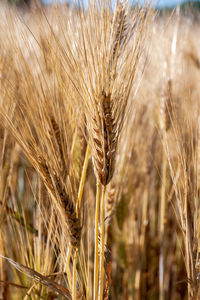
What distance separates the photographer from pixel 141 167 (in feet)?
3.92

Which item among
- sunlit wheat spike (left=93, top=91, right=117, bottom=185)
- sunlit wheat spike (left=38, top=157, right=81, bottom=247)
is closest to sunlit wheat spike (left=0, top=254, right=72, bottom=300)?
sunlit wheat spike (left=38, top=157, right=81, bottom=247)

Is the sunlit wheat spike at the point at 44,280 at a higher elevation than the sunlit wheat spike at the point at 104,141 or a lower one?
lower

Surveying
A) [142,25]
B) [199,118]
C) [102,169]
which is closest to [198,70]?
[199,118]

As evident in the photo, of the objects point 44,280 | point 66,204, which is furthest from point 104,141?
point 44,280

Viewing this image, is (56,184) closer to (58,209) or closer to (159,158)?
(58,209)

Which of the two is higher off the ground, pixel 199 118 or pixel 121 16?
pixel 121 16

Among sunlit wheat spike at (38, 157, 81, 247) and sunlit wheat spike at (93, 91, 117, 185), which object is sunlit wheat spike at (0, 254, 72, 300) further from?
sunlit wheat spike at (93, 91, 117, 185)

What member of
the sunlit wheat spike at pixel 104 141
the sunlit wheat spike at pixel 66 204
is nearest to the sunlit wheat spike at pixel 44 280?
the sunlit wheat spike at pixel 66 204

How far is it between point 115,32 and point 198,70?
3.23 ft

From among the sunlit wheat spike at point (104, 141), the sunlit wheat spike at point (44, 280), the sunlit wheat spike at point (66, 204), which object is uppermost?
the sunlit wheat spike at point (104, 141)

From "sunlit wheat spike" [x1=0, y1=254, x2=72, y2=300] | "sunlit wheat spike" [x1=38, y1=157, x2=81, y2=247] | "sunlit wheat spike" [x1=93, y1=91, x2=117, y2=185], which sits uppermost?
"sunlit wheat spike" [x1=93, y1=91, x2=117, y2=185]

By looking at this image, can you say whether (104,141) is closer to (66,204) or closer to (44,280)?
(66,204)

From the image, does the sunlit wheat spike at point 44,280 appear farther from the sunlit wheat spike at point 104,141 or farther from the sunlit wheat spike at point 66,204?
the sunlit wheat spike at point 104,141

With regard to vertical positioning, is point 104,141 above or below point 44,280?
above
